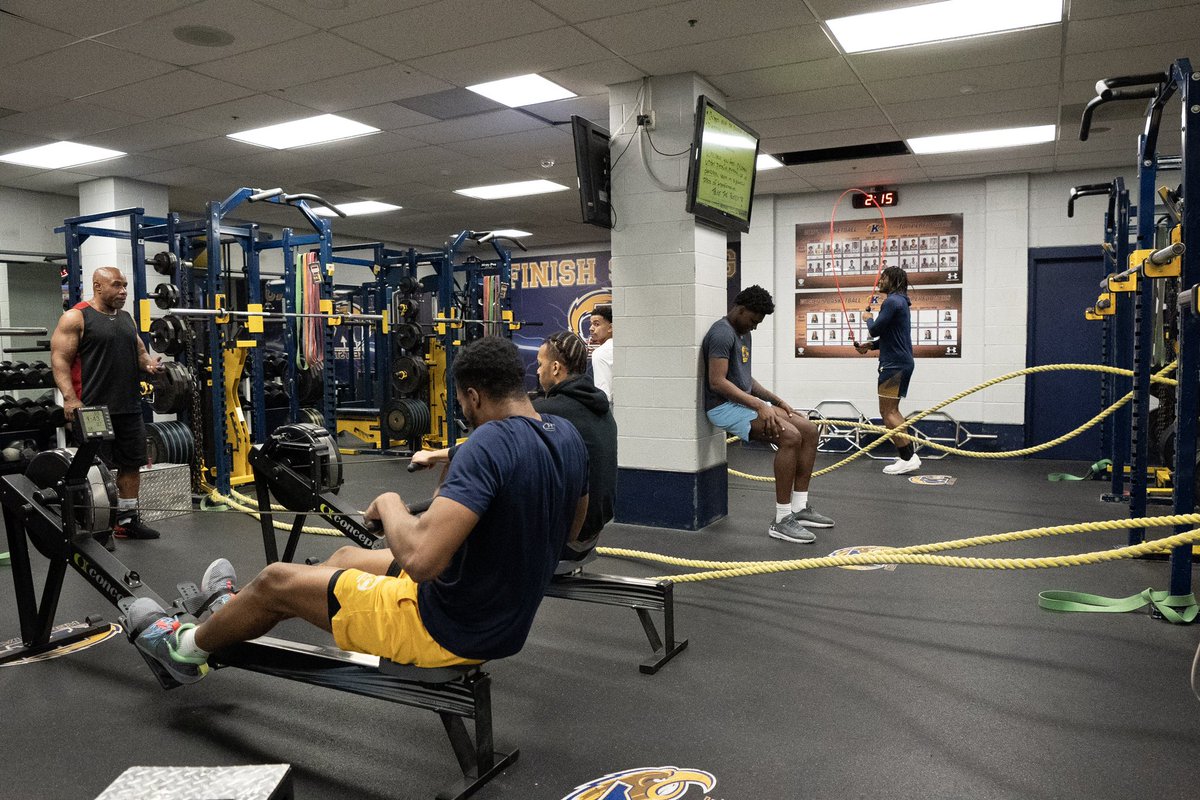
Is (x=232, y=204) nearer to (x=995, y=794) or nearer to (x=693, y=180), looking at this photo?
(x=693, y=180)

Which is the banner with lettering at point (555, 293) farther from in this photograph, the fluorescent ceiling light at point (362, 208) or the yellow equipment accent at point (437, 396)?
the yellow equipment accent at point (437, 396)

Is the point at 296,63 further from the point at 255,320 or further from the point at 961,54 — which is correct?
the point at 961,54

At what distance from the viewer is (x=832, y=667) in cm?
269

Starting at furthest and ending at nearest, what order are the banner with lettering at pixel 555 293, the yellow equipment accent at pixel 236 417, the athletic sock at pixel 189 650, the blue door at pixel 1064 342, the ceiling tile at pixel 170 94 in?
the banner with lettering at pixel 555 293
the blue door at pixel 1064 342
the yellow equipment accent at pixel 236 417
the ceiling tile at pixel 170 94
the athletic sock at pixel 189 650

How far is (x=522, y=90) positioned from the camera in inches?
195

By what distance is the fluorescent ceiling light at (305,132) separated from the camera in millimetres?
Answer: 5611

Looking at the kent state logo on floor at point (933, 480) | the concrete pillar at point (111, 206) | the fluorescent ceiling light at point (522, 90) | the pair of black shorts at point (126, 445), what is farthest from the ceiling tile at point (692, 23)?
the concrete pillar at point (111, 206)

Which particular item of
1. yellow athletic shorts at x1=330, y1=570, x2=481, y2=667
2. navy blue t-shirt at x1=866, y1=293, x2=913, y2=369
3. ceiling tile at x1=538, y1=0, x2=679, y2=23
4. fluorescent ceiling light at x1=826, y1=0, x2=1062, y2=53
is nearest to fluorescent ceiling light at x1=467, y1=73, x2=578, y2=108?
ceiling tile at x1=538, y1=0, x2=679, y2=23

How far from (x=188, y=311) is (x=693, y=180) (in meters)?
3.09

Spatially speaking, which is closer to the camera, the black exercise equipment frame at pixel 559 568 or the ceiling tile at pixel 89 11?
the black exercise equipment frame at pixel 559 568

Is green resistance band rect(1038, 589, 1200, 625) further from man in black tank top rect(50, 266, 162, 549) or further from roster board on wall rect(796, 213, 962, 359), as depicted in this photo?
roster board on wall rect(796, 213, 962, 359)

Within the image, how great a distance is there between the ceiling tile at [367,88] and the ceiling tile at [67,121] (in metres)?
1.34

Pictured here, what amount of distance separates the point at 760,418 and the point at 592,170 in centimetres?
164

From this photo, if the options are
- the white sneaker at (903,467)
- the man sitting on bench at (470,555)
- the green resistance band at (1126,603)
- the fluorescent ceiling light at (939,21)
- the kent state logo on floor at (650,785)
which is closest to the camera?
the man sitting on bench at (470,555)
